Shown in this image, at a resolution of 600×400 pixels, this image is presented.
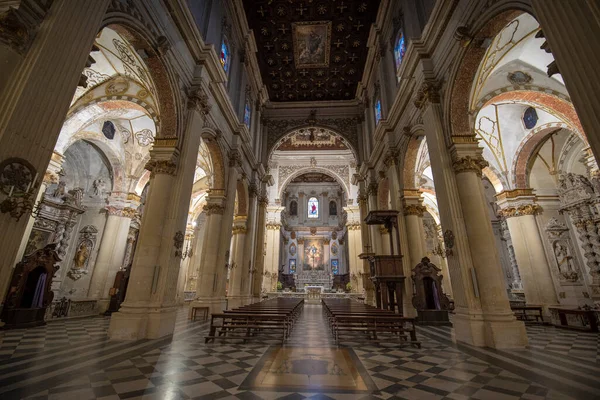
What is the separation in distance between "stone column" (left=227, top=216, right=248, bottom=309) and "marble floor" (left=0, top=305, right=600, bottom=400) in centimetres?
694

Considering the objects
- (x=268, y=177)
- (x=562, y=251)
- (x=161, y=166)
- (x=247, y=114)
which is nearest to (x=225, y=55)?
(x=247, y=114)

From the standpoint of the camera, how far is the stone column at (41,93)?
9.80ft

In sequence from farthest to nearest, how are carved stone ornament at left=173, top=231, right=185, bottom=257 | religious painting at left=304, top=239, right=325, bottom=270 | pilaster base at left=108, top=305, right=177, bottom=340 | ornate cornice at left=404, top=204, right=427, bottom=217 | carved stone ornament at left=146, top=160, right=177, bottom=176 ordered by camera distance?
religious painting at left=304, top=239, right=325, bottom=270, ornate cornice at left=404, top=204, right=427, bottom=217, carved stone ornament at left=146, top=160, right=177, bottom=176, carved stone ornament at left=173, top=231, right=185, bottom=257, pilaster base at left=108, top=305, right=177, bottom=340

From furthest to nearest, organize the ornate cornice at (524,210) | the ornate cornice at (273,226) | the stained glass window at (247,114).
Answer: the ornate cornice at (273,226), the stained glass window at (247,114), the ornate cornice at (524,210)

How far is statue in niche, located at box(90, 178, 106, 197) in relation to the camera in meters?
12.8

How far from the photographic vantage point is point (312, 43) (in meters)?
13.9

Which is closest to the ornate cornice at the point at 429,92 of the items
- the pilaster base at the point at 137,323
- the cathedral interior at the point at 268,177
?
the cathedral interior at the point at 268,177

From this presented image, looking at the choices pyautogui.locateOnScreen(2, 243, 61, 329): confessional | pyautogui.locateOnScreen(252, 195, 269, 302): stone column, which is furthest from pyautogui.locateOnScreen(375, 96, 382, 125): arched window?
pyautogui.locateOnScreen(2, 243, 61, 329): confessional

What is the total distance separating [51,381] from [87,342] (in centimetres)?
280

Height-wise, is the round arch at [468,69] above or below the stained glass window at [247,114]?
below

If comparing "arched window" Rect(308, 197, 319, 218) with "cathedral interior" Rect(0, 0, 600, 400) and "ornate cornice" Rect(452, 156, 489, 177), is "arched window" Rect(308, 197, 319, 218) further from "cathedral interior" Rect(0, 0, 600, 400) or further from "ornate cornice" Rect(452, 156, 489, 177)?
"ornate cornice" Rect(452, 156, 489, 177)

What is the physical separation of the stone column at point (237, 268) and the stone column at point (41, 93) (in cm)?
1014

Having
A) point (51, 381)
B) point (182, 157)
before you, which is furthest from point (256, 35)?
point (51, 381)

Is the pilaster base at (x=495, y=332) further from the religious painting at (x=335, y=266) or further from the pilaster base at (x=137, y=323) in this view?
the religious painting at (x=335, y=266)
